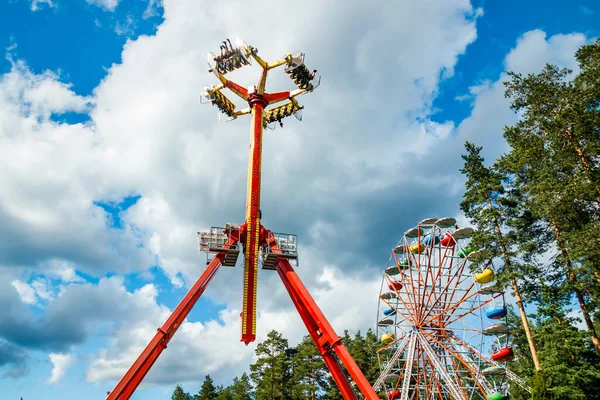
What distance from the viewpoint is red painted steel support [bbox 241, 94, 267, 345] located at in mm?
25109

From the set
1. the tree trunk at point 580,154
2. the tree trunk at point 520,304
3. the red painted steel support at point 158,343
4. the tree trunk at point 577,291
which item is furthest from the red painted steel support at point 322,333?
the tree trunk at point 580,154

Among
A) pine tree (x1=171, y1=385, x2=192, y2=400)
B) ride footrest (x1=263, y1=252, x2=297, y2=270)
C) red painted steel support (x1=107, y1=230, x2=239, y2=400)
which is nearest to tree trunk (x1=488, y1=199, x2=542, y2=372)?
ride footrest (x1=263, y1=252, x2=297, y2=270)

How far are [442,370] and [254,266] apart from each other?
1378cm

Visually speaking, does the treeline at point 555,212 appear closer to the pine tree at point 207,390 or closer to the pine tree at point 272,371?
the pine tree at point 272,371

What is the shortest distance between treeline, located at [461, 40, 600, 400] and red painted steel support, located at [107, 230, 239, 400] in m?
17.6

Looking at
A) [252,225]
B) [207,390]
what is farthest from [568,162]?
[207,390]

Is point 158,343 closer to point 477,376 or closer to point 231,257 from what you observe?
point 231,257

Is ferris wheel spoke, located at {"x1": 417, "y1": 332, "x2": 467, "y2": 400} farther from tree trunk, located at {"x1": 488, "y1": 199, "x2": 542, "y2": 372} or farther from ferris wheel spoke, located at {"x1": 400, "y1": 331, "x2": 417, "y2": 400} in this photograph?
tree trunk, located at {"x1": 488, "y1": 199, "x2": 542, "y2": 372}

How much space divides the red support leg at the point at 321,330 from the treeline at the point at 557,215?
30.9ft

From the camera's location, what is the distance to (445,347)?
1207 inches

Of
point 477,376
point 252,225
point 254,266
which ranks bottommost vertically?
point 477,376

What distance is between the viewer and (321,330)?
2444 centimetres

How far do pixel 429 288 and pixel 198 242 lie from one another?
17099 mm

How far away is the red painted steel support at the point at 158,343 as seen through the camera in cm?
2114
